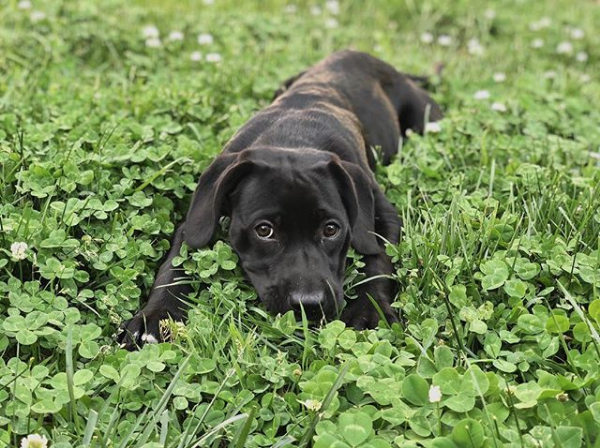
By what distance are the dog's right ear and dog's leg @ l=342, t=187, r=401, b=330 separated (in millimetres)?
775

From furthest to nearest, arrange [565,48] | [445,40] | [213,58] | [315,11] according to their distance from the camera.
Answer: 1. [315,11]
2. [445,40]
3. [565,48]
4. [213,58]

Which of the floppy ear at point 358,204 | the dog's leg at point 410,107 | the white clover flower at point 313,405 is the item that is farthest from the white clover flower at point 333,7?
the white clover flower at point 313,405

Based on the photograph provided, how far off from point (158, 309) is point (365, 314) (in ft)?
3.16

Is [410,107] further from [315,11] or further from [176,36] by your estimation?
[315,11]

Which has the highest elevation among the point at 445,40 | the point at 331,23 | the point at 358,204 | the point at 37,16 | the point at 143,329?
the point at 37,16

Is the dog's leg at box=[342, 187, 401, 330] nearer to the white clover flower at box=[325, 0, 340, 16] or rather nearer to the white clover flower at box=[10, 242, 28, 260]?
the white clover flower at box=[10, 242, 28, 260]

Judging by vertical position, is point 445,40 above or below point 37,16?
below

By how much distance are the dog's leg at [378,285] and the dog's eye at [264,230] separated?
52 cm

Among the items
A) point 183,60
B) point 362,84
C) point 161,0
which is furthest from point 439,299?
point 161,0

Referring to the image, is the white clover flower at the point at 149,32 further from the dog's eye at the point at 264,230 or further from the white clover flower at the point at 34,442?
the white clover flower at the point at 34,442

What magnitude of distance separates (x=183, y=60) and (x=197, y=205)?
3343 millimetres

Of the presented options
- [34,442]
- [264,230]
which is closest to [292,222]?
[264,230]

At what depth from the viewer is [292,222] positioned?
155 inches

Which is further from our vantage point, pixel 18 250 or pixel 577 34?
pixel 577 34
